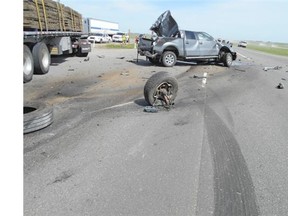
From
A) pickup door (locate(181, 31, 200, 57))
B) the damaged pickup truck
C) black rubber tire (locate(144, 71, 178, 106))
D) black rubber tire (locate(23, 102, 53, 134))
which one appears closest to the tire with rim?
the damaged pickup truck

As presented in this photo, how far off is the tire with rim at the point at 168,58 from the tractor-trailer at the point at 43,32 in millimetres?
4987

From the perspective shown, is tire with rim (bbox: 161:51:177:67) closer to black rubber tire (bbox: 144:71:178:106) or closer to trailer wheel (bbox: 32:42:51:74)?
trailer wheel (bbox: 32:42:51:74)

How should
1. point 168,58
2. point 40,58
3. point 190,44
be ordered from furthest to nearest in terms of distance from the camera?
1. point 190,44
2. point 168,58
3. point 40,58

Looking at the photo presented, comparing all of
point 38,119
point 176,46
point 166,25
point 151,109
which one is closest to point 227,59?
point 176,46

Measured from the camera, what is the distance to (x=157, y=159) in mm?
4129

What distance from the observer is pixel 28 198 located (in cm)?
304

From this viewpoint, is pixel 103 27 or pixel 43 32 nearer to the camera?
pixel 43 32

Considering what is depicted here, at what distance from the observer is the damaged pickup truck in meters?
15.5

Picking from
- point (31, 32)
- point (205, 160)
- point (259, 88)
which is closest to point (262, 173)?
point (205, 160)

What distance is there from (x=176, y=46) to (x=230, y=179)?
12.8m

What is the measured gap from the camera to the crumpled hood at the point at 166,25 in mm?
16109

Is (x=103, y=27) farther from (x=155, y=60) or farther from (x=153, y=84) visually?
(x=153, y=84)
